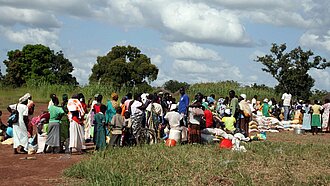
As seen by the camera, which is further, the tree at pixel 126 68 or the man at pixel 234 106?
the tree at pixel 126 68

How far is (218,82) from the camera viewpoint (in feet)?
141

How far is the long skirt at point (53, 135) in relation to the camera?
1264 centimetres

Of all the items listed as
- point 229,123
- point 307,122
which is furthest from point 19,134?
point 307,122

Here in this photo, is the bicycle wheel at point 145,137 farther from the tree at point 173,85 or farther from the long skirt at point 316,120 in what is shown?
the tree at point 173,85

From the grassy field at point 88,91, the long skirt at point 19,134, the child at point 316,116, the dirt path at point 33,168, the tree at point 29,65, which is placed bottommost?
the dirt path at point 33,168

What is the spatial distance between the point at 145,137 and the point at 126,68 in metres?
33.5

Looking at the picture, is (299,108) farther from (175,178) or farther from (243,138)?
(175,178)

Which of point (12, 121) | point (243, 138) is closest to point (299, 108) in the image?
point (243, 138)

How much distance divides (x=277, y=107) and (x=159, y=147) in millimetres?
15472

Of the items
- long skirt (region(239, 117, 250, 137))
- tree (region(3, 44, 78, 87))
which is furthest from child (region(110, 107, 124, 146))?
tree (region(3, 44, 78, 87))

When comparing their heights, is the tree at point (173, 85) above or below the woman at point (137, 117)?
above

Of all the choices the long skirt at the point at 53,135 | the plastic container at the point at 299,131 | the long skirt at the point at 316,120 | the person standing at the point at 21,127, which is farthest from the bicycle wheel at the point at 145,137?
the long skirt at the point at 316,120

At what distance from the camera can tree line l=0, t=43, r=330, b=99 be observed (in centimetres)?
4156

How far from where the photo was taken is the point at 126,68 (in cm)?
4691
